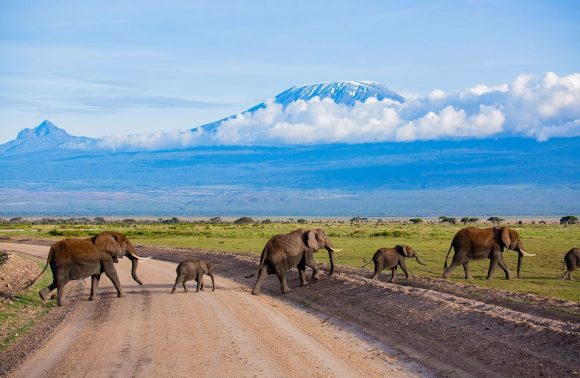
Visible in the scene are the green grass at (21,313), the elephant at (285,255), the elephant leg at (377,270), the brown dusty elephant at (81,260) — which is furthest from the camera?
the elephant leg at (377,270)

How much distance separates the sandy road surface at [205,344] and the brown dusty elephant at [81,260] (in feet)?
2.83

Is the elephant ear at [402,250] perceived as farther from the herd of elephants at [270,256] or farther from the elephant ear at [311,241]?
the elephant ear at [311,241]

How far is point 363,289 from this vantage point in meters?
26.0

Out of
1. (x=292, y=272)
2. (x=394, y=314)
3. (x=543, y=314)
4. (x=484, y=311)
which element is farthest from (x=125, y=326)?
(x=292, y=272)

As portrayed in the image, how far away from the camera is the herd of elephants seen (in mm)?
25656

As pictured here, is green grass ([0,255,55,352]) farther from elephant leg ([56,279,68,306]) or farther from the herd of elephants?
the herd of elephants

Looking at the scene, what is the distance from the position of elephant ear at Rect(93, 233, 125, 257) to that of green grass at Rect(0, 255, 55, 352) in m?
2.23

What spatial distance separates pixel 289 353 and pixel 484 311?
5.47m

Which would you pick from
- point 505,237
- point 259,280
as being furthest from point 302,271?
point 505,237

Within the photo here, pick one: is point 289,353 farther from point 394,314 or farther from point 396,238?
point 396,238

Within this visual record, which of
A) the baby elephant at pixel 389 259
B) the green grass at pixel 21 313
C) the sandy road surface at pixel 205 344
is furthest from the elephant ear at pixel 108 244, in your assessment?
the baby elephant at pixel 389 259

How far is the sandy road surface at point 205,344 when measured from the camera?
629 inches

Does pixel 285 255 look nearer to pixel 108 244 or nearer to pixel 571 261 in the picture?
pixel 108 244

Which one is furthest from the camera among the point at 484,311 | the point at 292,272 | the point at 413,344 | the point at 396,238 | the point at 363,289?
the point at 396,238
